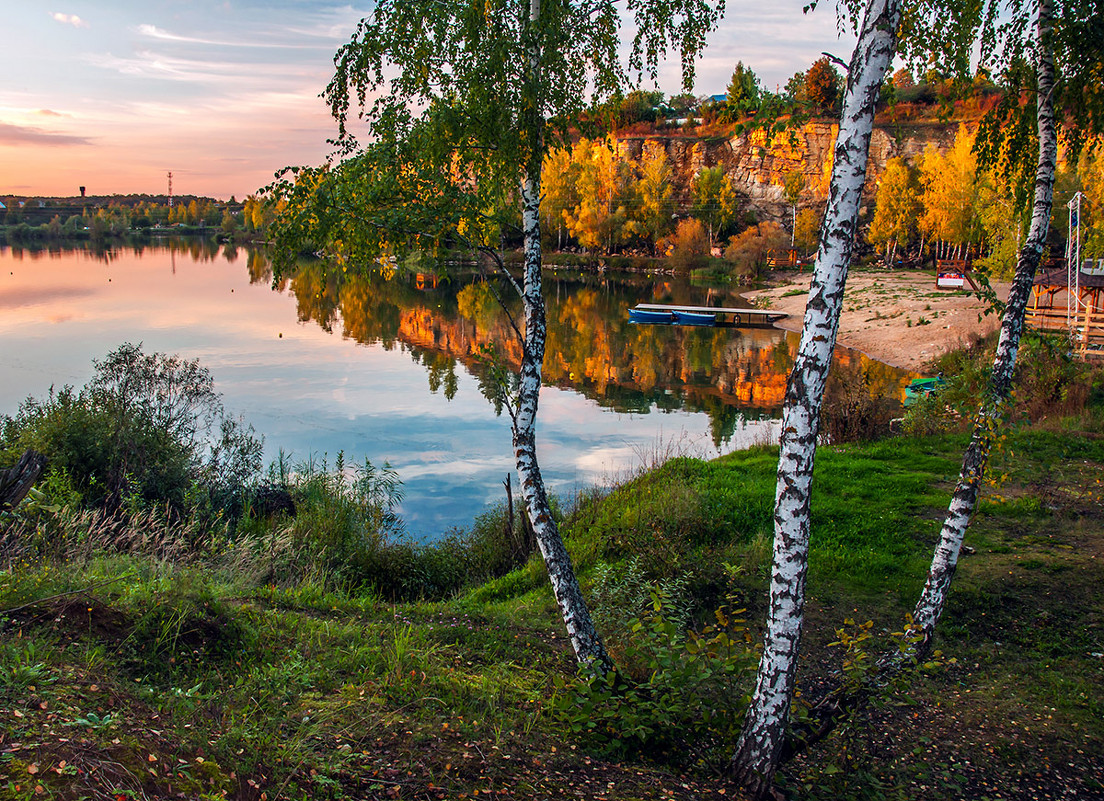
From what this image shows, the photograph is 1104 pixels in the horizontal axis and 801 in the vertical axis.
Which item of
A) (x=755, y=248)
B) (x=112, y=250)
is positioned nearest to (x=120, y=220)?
(x=112, y=250)

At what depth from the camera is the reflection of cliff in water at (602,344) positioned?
24.3 meters

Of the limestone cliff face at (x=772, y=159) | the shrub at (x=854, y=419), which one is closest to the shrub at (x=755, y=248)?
the limestone cliff face at (x=772, y=159)

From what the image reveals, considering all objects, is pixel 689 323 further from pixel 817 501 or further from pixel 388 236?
pixel 388 236

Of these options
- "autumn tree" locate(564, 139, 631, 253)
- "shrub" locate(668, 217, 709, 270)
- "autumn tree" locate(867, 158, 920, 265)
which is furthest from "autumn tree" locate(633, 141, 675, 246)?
"autumn tree" locate(867, 158, 920, 265)

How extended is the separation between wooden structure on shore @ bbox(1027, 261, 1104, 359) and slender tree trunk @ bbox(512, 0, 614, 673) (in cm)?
1747

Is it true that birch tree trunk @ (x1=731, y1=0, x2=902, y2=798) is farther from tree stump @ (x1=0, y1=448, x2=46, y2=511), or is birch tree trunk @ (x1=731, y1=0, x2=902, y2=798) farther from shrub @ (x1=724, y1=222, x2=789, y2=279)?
shrub @ (x1=724, y1=222, x2=789, y2=279)

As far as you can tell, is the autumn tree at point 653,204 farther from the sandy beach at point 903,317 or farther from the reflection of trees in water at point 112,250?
the reflection of trees in water at point 112,250

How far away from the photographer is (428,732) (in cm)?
473

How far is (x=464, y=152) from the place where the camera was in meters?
6.15

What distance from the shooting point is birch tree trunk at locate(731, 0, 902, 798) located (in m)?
4.25

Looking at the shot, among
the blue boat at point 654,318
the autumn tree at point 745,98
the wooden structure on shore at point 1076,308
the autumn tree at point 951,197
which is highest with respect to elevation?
the autumn tree at point 951,197

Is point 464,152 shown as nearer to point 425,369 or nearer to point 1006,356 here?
point 1006,356

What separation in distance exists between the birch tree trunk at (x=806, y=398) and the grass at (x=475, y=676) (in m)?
0.42

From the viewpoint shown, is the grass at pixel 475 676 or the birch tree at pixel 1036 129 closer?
the grass at pixel 475 676
